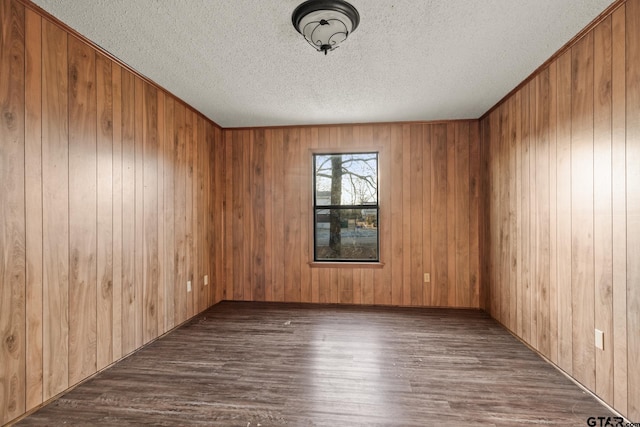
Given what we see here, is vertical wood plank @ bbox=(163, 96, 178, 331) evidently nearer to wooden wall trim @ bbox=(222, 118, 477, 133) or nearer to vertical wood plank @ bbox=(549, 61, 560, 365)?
wooden wall trim @ bbox=(222, 118, 477, 133)

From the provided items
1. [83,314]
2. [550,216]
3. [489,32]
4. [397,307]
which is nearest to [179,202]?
[83,314]

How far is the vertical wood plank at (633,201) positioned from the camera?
1.65 m

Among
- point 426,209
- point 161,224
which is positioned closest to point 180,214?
point 161,224

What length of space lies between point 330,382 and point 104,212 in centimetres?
217

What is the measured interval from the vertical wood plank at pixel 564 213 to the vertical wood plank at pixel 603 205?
0.84 ft

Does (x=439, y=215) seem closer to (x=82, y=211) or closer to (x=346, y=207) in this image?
(x=346, y=207)

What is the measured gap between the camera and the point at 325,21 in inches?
Result: 71.4

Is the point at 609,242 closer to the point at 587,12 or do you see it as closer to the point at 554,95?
the point at 554,95

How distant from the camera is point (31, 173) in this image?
1813 mm

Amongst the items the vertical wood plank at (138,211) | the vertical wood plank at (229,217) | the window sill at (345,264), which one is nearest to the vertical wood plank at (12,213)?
the vertical wood plank at (138,211)

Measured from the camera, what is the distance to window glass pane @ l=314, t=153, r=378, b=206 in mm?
4117

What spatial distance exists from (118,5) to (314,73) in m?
1.43

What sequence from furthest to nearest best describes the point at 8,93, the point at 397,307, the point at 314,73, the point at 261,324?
the point at 397,307
the point at 261,324
the point at 314,73
the point at 8,93

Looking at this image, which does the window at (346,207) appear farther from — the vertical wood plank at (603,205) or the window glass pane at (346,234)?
the vertical wood plank at (603,205)
